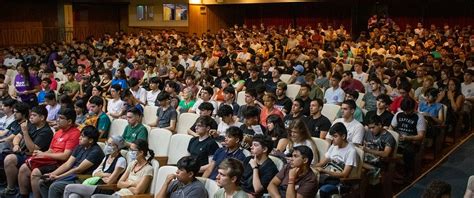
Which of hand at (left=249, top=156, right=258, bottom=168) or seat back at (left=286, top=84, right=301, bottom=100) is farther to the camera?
seat back at (left=286, top=84, right=301, bottom=100)

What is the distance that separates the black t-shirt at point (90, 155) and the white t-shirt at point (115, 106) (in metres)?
1.96

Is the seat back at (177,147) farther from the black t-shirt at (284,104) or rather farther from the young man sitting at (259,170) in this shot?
the black t-shirt at (284,104)

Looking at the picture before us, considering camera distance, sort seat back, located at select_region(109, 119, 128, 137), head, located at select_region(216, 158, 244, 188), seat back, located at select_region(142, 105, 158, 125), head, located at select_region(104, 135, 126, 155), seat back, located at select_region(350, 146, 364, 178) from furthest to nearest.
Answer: seat back, located at select_region(142, 105, 158, 125) → seat back, located at select_region(109, 119, 128, 137) → head, located at select_region(104, 135, 126, 155) → seat back, located at select_region(350, 146, 364, 178) → head, located at select_region(216, 158, 244, 188)

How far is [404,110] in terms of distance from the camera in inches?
252

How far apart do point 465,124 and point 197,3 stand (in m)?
13.7

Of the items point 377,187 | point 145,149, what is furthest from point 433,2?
point 145,149

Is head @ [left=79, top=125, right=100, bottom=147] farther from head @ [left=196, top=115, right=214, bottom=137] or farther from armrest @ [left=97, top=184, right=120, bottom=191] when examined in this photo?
head @ [left=196, top=115, right=214, bottom=137]

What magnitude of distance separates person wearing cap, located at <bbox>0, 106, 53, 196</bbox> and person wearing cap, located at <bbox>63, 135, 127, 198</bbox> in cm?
101

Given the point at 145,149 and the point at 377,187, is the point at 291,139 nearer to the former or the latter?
the point at 377,187

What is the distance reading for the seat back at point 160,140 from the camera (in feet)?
20.1

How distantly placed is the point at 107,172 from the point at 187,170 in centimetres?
128

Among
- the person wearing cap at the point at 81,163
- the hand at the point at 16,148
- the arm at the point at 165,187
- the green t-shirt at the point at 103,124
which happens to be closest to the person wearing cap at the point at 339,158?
the arm at the point at 165,187

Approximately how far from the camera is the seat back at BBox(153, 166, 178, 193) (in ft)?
16.0

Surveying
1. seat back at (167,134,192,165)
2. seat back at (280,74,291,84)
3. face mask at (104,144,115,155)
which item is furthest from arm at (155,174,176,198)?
seat back at (280,74,291,84)
